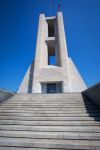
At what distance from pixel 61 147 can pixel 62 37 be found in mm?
18167

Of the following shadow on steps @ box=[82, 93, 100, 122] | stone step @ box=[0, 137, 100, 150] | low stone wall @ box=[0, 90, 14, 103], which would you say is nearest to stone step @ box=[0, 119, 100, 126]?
shadow on steps @ box=[82, 93, 100, 122]

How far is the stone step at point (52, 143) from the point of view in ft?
11.6

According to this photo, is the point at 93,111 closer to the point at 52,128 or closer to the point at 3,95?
the point at 52,128

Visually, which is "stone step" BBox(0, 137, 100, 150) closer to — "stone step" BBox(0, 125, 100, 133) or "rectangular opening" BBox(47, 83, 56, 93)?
"stone step" BBox(0, 125, 100, 133)

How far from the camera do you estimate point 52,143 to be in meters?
3.66

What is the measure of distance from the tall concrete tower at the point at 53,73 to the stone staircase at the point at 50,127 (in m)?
10.3

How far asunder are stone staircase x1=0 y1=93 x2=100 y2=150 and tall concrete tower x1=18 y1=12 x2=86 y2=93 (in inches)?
405

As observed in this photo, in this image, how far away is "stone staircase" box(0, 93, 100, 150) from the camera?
3665 mm

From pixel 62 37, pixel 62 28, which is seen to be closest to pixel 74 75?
pixel 62 37

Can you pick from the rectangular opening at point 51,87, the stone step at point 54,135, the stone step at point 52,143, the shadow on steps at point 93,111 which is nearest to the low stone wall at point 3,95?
the stone step at point 54,135

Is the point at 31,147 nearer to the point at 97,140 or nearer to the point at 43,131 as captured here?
the point at 43,131

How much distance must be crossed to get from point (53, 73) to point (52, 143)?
13.9 metres

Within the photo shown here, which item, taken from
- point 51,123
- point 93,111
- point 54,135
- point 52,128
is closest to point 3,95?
point 51,123

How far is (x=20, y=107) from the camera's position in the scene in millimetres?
6574
